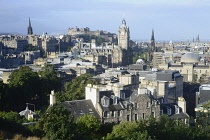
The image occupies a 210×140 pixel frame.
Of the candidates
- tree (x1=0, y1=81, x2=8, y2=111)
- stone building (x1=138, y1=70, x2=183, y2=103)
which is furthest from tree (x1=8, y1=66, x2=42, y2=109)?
stone building (x1=138, y1=70, x2=183, y2=103)

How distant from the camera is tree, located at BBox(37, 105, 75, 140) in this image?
1246 inches

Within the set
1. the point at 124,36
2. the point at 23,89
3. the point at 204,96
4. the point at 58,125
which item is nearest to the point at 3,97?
the point at 23,89

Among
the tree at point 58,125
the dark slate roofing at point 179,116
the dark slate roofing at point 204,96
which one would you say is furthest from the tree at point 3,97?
the dark slate roofing at point 204,96

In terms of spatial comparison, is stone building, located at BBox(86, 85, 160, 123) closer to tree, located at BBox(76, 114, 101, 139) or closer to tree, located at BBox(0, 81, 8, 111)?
tree, located at BBox(76, 114, 101, 139)

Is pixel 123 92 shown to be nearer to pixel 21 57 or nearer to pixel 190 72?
pixel 190 72

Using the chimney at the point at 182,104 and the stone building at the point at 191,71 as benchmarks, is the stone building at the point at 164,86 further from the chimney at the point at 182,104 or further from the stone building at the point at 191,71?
the stone building at the point at 191,71

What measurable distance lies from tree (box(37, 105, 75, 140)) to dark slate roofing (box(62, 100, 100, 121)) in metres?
10.6

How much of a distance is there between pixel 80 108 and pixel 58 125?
44.0 ft

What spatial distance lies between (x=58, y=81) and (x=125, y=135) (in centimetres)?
4794

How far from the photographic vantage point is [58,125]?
3241 cm

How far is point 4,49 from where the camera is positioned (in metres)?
168

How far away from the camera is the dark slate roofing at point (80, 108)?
4500 cm

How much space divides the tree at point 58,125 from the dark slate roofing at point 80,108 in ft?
34.7

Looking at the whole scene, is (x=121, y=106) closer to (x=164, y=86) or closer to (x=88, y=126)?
(x=88, y=126)
